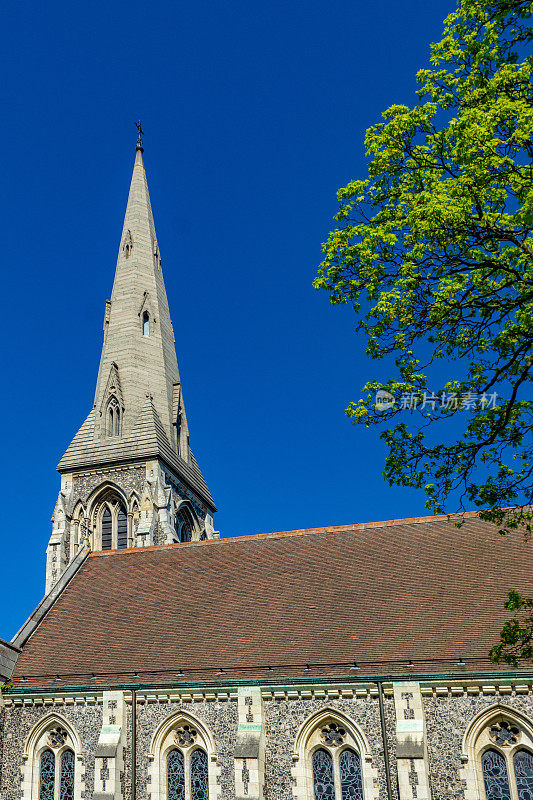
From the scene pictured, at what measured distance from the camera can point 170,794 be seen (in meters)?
17.4

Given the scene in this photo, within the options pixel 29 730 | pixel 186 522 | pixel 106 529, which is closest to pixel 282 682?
pixel 29 730

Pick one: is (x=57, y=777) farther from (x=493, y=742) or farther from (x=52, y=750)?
(x=493, y=742)

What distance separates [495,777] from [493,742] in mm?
616

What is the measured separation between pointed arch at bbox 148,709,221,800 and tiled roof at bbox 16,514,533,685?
92 centimetres

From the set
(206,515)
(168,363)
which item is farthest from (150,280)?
(206,515)

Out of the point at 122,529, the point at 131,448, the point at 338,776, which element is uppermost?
the point at 131,448

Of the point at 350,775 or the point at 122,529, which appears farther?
the point at 122,529

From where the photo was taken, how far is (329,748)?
16.5 meters

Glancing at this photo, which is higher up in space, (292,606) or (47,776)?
(292,606)

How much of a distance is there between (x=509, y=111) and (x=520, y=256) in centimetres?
174

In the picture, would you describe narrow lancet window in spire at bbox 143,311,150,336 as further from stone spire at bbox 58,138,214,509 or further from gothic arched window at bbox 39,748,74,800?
gothic arched window at bbox 39,748,74,800

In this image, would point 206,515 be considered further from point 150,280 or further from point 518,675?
point 518,675

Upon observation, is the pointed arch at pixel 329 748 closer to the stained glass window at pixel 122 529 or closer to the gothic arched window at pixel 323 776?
the gothic arched window at pixel 323 776

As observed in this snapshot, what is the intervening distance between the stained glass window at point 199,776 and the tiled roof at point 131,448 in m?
16.9
